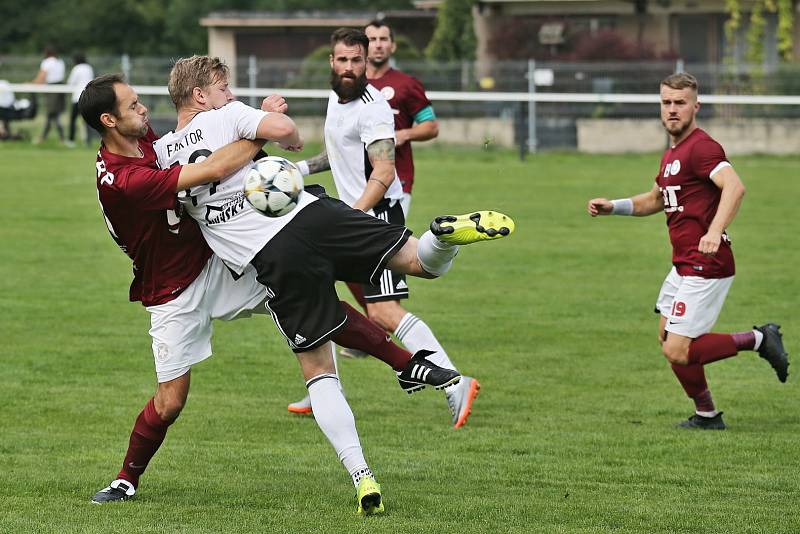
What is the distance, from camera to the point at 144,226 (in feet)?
20.3

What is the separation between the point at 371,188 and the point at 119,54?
49.6m

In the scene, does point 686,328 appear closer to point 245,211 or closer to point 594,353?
point 594,353

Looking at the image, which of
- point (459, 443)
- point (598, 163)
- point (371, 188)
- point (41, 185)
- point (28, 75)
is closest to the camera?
point (459, 443)

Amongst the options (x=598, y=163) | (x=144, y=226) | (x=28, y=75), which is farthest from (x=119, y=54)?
(x=144, y=226)

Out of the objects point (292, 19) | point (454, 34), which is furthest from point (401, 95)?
point (292, 19)

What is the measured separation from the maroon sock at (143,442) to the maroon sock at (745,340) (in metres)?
3.66

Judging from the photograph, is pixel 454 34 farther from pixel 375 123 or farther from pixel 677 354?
pixel 677 354

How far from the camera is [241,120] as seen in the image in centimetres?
598

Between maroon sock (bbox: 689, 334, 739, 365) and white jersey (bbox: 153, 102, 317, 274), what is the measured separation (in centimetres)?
298

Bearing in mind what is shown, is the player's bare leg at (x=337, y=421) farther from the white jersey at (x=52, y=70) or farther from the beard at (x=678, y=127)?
the white jersey at (x=52, y=70)

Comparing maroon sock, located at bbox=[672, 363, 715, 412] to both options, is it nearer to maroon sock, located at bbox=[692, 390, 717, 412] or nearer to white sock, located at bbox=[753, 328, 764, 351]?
maroon sock, located at bbox=[692, 390, 717, 412]

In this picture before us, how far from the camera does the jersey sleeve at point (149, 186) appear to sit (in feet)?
19.2

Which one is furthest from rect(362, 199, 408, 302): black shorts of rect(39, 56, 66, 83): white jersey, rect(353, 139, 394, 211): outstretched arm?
rect(39, 56, 66, 83): white jersey

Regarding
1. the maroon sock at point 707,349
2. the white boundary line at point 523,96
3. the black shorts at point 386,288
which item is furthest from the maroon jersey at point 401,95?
the white boundary line at point 523,96
